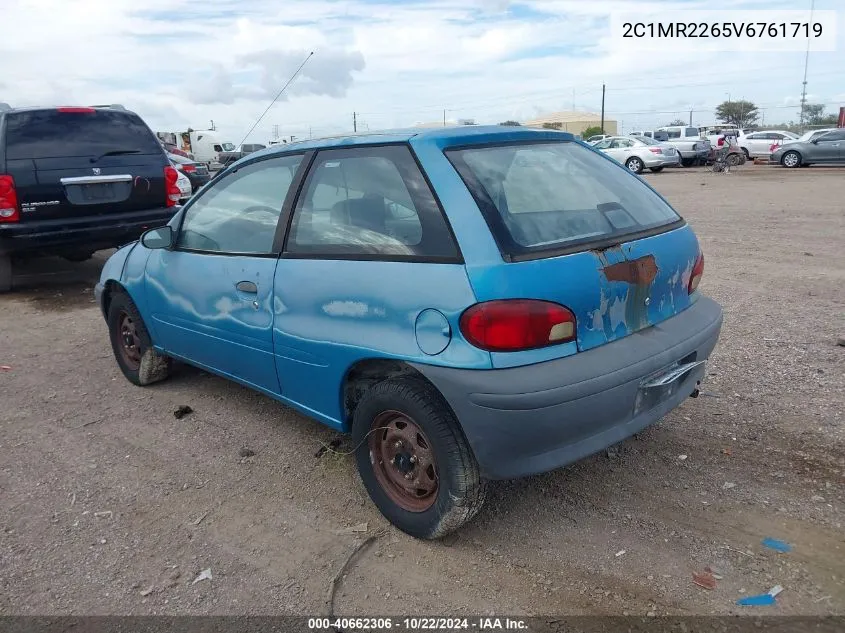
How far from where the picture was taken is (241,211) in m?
3.65

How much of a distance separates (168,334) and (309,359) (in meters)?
1.51

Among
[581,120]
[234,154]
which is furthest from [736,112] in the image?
[234,154]

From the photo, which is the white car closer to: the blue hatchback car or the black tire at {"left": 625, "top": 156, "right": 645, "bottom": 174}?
the black tire at {"left": 625, "top": 156, "right": 645, "bottom": 174}

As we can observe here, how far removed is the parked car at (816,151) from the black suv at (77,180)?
23806mm

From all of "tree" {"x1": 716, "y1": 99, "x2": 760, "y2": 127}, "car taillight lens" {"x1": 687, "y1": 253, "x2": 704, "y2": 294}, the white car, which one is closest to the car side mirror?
"car taillight lens" {"x1": 687, "y1": 253, "x2": 704, "y2": 294}

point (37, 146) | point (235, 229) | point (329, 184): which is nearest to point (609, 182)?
point (329, 184)

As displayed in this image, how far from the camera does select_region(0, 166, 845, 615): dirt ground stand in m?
2.54

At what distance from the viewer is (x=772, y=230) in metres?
10.0

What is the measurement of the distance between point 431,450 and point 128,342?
297 centimetres

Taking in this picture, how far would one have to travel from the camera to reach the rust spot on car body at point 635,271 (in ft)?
8.74

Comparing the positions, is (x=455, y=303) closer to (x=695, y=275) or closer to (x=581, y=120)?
(x=695, y=275)

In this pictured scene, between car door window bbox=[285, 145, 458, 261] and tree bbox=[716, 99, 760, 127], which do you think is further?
tree bbox=[716, 99, 760, 127]

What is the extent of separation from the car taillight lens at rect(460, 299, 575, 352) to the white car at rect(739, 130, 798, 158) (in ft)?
97.6

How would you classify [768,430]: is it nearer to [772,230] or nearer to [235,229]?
[235,229]
